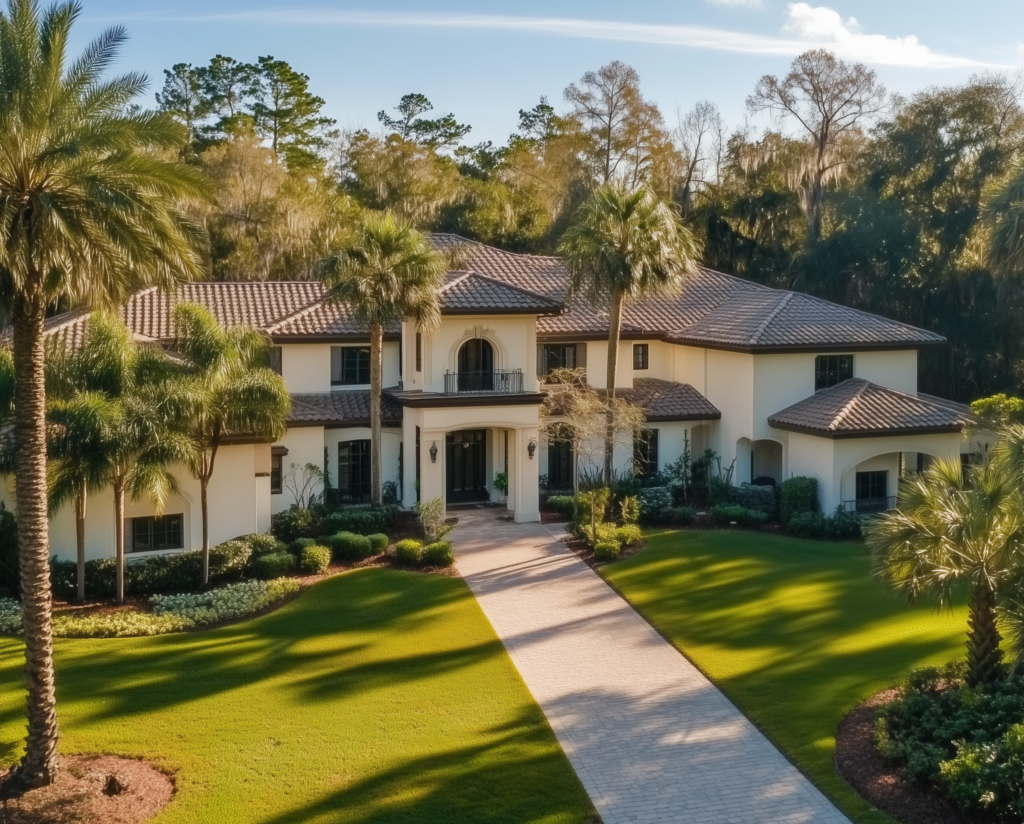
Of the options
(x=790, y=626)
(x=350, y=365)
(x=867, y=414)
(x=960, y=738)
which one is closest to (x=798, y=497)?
(x=867, y=414)

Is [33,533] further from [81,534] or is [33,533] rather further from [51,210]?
[81,534]

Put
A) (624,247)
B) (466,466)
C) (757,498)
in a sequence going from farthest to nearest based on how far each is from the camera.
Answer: (466,466)
(757,498)
(624,247)

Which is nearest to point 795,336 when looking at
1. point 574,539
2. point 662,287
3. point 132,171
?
point 662,287

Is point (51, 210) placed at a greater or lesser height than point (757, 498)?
greater

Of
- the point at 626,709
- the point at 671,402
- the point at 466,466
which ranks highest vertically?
the point at 671,402

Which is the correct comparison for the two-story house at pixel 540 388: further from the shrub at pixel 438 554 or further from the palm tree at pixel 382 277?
the shrub at pixel 438 554

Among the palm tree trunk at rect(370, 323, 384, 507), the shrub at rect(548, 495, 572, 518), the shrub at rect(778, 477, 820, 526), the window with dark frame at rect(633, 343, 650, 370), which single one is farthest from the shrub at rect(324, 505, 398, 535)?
the window with dark frame at rect(633, 343, 650, 370)
